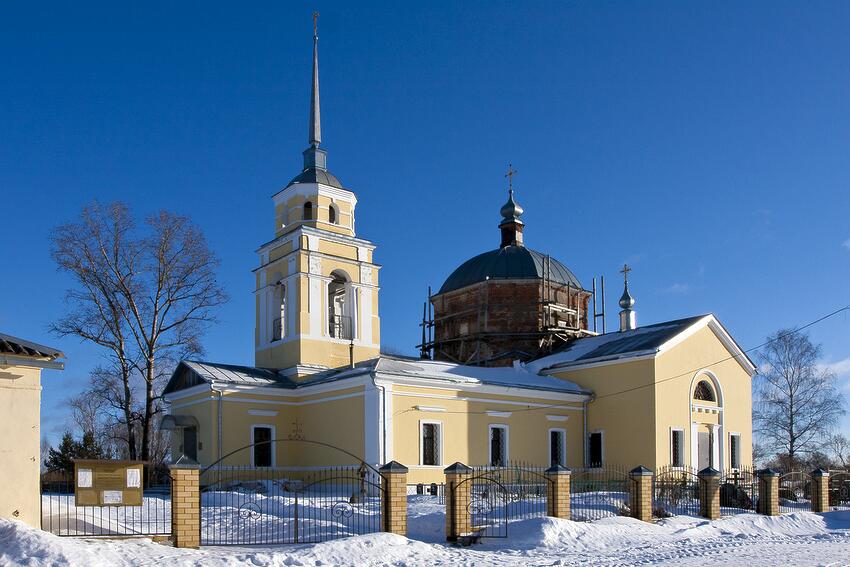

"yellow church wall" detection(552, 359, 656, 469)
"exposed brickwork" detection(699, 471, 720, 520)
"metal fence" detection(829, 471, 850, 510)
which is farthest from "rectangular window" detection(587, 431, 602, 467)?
"exposed brickwork" detection(699, 471, 720, 520)

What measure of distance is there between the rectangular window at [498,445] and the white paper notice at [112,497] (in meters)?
13.2

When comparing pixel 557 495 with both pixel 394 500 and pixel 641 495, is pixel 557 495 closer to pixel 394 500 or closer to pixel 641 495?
pixel 641 495

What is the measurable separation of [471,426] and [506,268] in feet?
33.7

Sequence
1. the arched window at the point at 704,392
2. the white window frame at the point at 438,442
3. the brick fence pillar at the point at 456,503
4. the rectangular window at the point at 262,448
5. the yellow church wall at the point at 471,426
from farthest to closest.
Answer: the arched window at the point at 704,392 → the rectangular window at the point at 262,448 → the white window frame at the point at 438,442 → the yellow church wall at the point at 471,426 → the brick fence pillar at the point at 456,503

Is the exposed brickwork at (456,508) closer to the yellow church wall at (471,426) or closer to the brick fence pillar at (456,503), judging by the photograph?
the brick fence pillar at (456,503)

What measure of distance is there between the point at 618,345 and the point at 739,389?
447 centimetres

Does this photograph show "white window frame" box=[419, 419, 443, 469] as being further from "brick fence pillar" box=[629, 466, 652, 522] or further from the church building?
"brick fence pillar" box=[629, 466, 652, 522]

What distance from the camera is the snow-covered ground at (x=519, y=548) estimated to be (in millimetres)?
10680

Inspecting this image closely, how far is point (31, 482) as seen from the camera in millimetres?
12281

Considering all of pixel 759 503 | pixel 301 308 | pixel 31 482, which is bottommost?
pixel 759 503

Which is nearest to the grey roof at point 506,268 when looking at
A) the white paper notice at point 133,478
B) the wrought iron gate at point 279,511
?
the wrought iron gate at point 279,511

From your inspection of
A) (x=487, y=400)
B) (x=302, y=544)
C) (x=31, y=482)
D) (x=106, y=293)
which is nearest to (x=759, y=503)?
(x=487, y=400)

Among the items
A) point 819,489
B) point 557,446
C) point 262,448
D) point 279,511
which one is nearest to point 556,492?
point 279,511

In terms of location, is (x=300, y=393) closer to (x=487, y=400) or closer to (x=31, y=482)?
(x=487, y=400)
